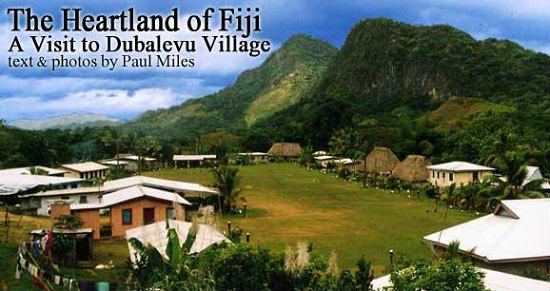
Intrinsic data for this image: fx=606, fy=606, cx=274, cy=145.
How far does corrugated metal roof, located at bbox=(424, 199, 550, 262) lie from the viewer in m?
14.7

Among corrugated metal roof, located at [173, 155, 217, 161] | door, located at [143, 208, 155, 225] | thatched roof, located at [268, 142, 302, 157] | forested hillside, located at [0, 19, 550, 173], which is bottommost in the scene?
door, located at [143, 208, 155, 225]

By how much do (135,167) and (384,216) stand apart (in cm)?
3684

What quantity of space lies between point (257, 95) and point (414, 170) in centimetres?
12379

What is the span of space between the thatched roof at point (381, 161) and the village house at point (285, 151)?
76.0 feet

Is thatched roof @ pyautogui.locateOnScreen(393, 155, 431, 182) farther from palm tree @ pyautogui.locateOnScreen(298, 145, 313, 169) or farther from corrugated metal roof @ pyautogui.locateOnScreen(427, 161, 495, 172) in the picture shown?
palm tree @ pyautogui.locateOnScreen(298, 145, 313, 169)

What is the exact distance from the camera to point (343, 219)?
26.4 meters

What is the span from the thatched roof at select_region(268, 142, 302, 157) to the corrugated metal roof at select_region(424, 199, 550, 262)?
2179 inches

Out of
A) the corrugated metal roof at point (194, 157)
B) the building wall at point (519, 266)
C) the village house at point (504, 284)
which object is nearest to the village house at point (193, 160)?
the corrugated metal roof at point (194, 157)

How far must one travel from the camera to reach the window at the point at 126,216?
2211cm

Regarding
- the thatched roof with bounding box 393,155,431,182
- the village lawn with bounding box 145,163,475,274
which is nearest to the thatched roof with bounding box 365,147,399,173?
the thatched roof with bounding box 393,155,431,182

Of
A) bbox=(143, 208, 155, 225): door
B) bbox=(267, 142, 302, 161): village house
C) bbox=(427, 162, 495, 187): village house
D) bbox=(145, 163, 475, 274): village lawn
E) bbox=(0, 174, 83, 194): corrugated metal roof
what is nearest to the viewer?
bbox=(145, 163, 475, 274): village lawn

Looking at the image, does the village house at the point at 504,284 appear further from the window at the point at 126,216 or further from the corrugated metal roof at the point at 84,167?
the corrugated metal roof at the point at 84,167

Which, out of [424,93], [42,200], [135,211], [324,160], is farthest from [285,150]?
[135,211]

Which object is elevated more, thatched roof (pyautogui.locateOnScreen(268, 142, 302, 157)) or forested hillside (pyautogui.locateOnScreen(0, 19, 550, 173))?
forested hillside (pyautogui.locateOnScreen(0, 19, 550, 173))
